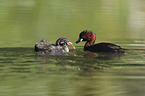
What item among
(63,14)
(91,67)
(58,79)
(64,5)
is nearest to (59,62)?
(91,67)

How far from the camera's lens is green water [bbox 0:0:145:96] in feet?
21.0

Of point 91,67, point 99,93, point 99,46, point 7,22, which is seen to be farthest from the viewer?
point 7,22

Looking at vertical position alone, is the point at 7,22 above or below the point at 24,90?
above

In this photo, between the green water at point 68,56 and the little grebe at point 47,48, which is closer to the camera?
the green water at point 68,56

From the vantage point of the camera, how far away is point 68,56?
29.1 feet

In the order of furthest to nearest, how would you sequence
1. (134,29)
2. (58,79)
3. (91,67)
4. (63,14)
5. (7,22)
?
(63,14) < (7,22) < (134,29) < (91,67) < (58,79)

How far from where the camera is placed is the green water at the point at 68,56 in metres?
6.41

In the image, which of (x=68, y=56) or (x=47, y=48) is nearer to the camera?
(x=68, y=56)

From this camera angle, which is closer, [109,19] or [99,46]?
[99,46]

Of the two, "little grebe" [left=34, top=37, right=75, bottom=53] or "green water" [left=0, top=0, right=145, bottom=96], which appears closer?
"green water" [left=0, top=0, right=145, bottom=96]

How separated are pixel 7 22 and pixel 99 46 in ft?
21.1

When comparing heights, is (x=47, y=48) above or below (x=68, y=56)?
above

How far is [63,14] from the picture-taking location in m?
17.1

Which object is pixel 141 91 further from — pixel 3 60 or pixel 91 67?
pixel 3 60
